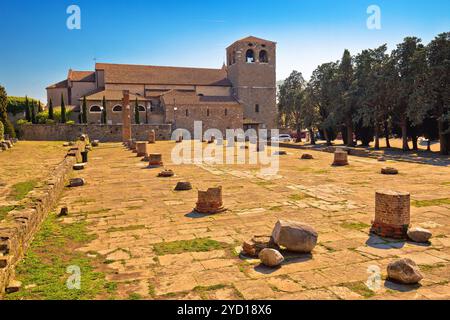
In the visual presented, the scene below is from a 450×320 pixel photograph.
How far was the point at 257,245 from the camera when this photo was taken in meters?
5.65

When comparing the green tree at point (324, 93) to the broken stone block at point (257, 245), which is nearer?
the broken stone block at point (257, 245)

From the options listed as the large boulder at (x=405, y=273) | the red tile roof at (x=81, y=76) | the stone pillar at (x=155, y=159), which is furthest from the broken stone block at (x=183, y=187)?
the red tile roof at (x=81, y=76)

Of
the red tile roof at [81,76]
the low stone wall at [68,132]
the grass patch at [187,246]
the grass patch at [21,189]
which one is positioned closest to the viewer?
the grass patch at [187,246]

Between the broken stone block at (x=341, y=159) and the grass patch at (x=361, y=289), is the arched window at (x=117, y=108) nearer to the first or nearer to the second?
the broken stone block at (x=341, y=159)

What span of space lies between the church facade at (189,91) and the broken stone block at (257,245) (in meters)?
40.0

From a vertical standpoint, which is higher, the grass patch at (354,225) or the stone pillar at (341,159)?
the stone pillar at (341,159)

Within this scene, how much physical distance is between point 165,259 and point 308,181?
7844 mm

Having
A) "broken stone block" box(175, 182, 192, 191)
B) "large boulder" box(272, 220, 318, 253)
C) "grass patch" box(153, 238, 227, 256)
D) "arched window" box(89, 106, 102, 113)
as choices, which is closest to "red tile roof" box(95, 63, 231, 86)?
"arched window" box(89, 106, 102, 113)

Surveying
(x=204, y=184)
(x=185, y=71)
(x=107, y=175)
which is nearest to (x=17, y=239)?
(x=204, y=184)

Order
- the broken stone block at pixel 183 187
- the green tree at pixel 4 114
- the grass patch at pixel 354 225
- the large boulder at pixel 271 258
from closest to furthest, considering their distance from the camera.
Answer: the large boulder at pixel 271 258 → the grass patch at pixel 354 225 → the broken stone block at pixel 183 187 → the green tree at pixel 4 114

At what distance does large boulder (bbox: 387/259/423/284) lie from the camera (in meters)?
4.48

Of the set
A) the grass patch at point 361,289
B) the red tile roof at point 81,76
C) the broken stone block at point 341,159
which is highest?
the red tile roof at point 81,76

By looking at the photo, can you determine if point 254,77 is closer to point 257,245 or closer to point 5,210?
point 5,210

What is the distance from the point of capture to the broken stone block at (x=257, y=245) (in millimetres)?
5599
